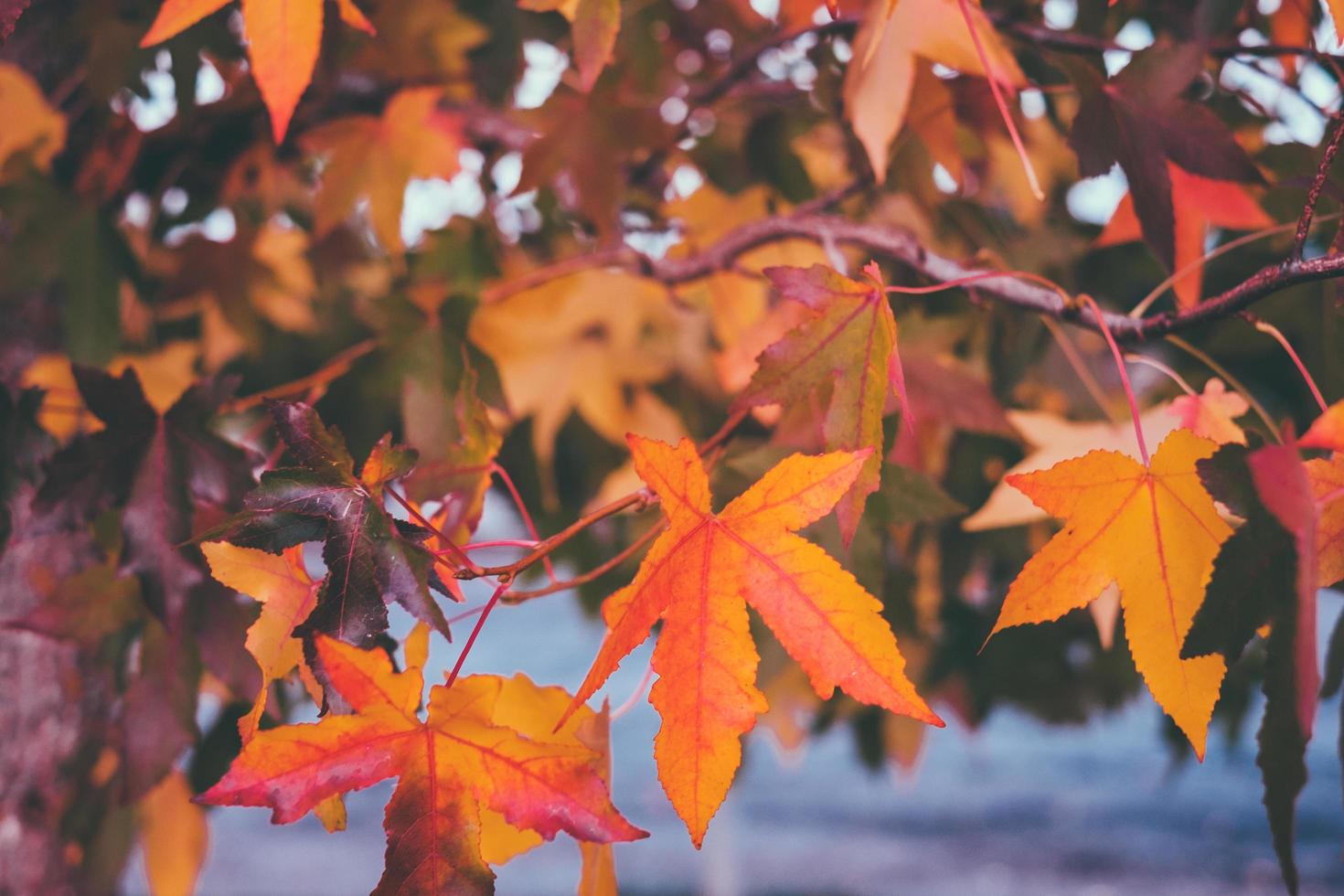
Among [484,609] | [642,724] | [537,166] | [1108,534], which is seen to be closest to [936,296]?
[537,166]

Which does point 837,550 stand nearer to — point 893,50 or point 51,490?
point 893,50

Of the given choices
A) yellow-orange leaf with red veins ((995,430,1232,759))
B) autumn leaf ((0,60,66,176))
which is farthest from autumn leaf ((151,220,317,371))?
yellow-orange leaf with red veins ((995,430,1232,759))

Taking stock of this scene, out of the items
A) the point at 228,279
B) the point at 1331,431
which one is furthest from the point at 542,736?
the point at 228,279

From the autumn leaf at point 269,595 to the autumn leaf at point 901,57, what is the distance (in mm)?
469

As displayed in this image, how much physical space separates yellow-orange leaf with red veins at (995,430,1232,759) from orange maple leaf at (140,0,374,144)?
0.43 meters

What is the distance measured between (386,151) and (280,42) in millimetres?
475

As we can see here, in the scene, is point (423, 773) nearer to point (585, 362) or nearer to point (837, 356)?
point (837, 356)

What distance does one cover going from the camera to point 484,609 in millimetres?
440

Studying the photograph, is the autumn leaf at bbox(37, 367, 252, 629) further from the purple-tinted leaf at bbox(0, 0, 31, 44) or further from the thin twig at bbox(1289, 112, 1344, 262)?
the thin twig at bbox(1289, 112, 1344, 262)

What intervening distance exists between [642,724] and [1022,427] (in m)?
4.09

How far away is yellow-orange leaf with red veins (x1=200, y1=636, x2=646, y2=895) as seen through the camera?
41 cm

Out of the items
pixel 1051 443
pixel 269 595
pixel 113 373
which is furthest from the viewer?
pixel 113 373

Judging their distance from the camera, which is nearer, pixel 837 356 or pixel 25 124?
pixel 837 356

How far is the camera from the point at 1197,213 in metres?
0.69
